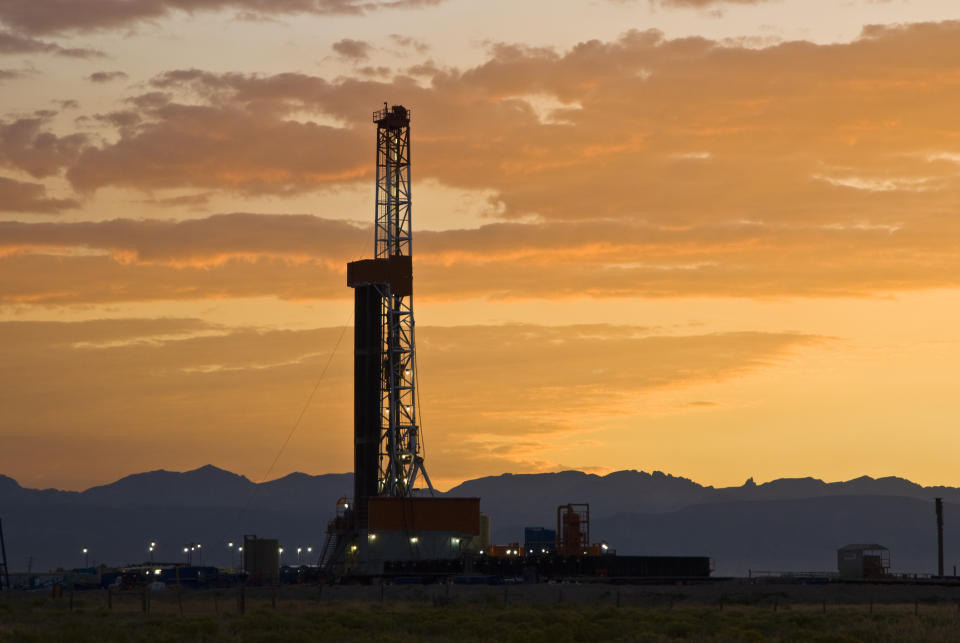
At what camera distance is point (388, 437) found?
9712cm

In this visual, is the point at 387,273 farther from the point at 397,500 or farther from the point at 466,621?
the point at 466,621

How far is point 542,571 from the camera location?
86.9 m

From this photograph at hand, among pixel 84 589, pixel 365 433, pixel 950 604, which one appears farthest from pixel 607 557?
pixel 84 589

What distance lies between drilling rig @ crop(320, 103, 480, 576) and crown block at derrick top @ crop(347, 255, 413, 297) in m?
0.07

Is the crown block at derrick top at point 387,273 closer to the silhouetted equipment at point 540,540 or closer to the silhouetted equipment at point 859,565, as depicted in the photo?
the silhouetted equipment at point 540,540

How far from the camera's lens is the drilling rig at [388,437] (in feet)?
302

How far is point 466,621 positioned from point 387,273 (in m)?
49.4

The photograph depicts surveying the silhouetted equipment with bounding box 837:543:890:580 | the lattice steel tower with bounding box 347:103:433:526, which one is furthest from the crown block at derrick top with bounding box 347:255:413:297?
the silhouetted equipment with bounding box 837:543:890:580

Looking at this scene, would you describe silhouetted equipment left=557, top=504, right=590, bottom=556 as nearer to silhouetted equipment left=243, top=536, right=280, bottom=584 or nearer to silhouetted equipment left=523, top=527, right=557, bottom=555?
silhouetted equipment left=523, top=527, right=557, bottom=555

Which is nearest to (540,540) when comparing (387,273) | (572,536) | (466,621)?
(572,536)

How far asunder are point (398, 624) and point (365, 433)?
46.5 meters

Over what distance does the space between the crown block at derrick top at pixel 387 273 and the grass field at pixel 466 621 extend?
3333 centimetres

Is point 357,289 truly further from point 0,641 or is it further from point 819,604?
point 0,641

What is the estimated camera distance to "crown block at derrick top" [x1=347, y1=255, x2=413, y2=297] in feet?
323
